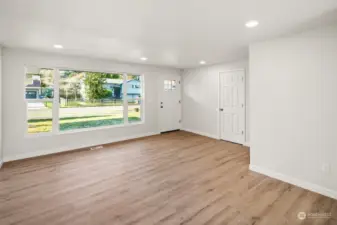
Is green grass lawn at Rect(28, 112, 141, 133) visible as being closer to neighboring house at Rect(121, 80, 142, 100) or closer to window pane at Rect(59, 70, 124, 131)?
window pane at Rect(59, 70, 124, 131)

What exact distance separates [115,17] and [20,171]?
3167mm

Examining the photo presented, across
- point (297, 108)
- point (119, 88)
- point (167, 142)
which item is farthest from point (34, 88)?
point (297, 108)

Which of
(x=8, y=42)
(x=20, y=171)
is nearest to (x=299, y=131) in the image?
(x=20, y=171)

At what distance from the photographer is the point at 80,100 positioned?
16.9 ft

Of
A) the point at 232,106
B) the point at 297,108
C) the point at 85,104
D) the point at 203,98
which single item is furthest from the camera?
the point at 203,98

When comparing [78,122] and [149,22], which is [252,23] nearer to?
[149,22]

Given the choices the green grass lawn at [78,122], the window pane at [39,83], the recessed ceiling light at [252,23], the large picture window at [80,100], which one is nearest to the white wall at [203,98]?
Result: the large picture window at [80,100]

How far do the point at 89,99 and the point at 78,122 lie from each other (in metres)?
0.68

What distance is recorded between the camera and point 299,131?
2.88 metres

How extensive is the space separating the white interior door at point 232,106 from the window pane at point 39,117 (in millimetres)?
4537

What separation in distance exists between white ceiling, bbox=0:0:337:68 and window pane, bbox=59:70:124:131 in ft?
4.00

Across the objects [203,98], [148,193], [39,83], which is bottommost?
[148,193]

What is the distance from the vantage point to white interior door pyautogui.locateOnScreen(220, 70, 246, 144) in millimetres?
5234

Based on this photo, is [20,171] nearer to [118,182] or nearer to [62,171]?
[62,171]
